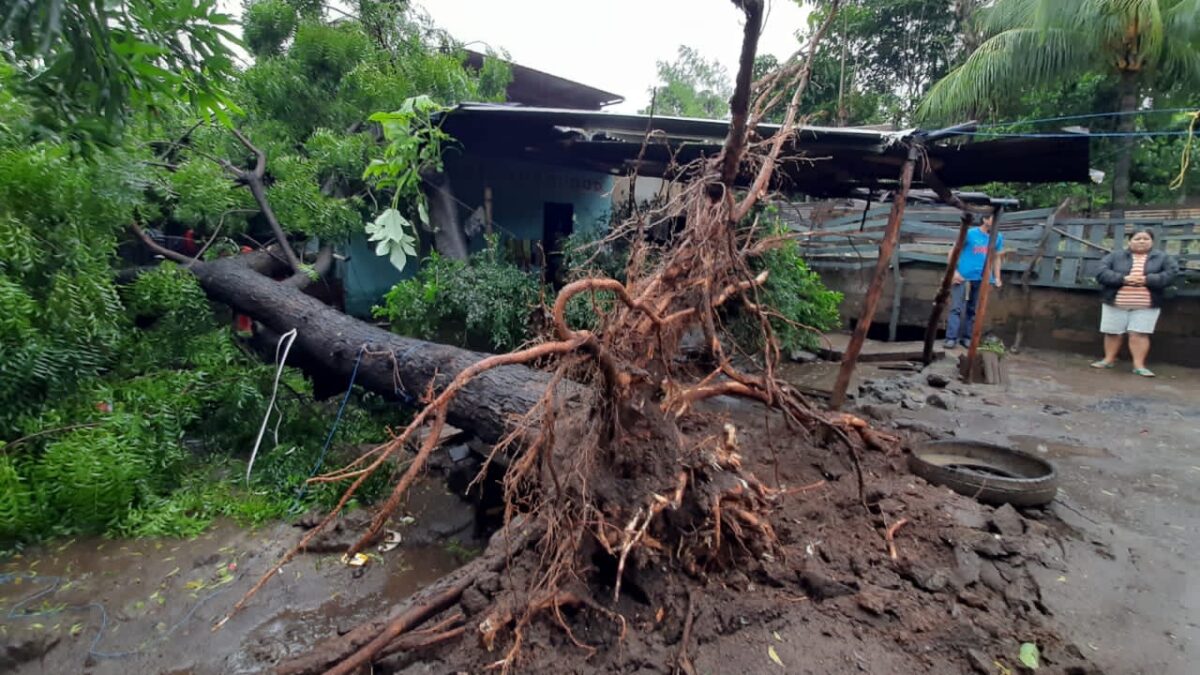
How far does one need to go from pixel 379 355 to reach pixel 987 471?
471 centimetres

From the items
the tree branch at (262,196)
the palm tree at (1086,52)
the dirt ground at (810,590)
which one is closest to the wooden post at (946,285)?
the dirt ground at (810,590)

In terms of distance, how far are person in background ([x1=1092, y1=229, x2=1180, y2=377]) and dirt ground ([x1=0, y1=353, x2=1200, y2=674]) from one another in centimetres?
283

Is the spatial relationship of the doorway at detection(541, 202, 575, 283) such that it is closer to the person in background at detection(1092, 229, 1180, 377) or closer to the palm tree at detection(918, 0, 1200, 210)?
the palm tree at detection(918, 0, 1200, 210)

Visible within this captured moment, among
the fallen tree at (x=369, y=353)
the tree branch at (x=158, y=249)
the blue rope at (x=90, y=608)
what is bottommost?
the blue rope at (x=90, y=608)

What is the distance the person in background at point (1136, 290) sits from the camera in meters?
6.93

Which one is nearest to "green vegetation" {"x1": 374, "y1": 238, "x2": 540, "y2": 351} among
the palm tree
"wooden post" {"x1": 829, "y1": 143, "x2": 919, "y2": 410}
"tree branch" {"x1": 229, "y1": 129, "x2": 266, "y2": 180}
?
"tree branch" {"x1": 229, "y1": 129, "x2": 266, "y2": 180}

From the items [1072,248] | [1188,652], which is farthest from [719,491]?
[1072,248]

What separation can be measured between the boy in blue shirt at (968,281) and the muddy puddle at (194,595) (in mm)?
7885

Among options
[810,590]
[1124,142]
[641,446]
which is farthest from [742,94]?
[1124,142]

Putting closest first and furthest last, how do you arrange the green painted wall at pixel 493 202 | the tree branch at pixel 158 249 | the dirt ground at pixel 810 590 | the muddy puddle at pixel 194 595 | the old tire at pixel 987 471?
1. the dirt ground at pixel 810 590
2. the muddy puddle at pixel 194 595
3. the old tire at pixel 987 471
4. the tree branch at pixel 158 249
5. the green painted wall at pixel 493 202

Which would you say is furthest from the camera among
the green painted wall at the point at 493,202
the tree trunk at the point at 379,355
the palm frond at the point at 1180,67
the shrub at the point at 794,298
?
the palm frond at the point at 1180,67

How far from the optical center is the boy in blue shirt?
8.53m

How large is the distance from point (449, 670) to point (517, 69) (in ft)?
39.5

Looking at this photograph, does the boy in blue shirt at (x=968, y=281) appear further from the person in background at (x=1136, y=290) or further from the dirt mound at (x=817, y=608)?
the dirt mound at (x=817, y=608)
